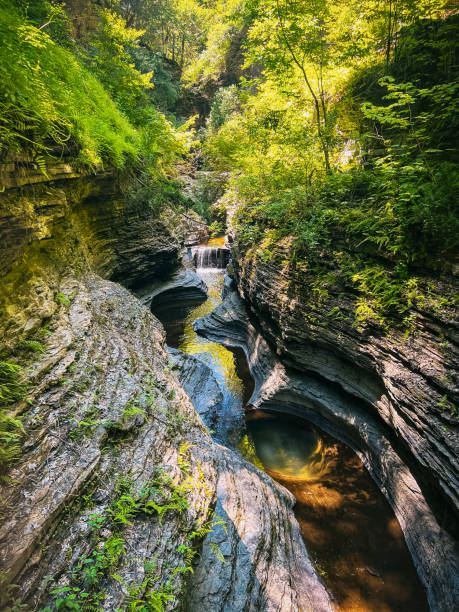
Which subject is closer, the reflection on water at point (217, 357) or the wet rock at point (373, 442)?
the wet rock at point (373, 442)

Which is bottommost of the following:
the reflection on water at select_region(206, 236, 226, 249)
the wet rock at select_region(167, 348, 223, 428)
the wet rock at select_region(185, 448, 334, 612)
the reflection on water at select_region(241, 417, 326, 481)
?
the reflection on water at select_region(241, 417, 326, 481)

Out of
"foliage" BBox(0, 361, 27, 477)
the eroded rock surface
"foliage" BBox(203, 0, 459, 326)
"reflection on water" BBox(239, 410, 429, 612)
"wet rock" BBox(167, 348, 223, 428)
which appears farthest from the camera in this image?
the eroded rock surface

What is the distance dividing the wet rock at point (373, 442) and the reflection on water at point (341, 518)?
0.23 meters

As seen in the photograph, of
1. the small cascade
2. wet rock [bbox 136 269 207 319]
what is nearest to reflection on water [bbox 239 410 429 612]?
wet rock [bbox 136 269 207 319]

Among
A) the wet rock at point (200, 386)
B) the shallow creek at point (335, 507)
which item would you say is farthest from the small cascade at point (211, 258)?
the shallow creek at point (335, 507)

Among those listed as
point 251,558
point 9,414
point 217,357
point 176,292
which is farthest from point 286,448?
point 176,292

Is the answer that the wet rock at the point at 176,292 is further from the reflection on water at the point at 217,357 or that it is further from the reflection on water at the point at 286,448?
the reflection on water at the point at 286,448

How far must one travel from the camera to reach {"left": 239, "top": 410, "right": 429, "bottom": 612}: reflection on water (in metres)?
3.89

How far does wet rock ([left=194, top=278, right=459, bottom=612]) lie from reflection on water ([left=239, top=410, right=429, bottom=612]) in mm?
230

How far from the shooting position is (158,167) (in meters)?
13.0

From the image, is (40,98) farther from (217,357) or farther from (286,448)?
(217,357)

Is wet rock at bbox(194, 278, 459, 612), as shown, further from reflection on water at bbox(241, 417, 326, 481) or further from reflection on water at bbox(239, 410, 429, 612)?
reflection on water at bbox(241, 417, 326, 481)

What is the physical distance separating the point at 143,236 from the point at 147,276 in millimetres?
Answer: 1990

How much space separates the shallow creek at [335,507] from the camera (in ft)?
12.8
